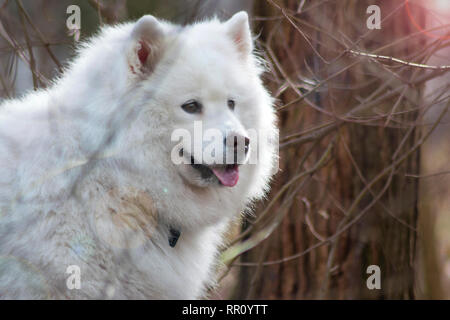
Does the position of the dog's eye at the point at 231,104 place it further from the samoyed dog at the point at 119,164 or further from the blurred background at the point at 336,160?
the blurred background at the point at 336,160

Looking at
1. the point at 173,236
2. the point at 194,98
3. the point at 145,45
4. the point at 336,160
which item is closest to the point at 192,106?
the point at 194,98

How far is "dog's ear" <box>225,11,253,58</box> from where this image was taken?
4000 mm

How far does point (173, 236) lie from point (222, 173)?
21.4 inches

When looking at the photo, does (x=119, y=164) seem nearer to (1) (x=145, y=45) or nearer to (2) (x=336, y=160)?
(1) (x=145, y=45)

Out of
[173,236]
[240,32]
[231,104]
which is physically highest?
[240,32]

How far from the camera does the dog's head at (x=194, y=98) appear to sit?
337 centimetres

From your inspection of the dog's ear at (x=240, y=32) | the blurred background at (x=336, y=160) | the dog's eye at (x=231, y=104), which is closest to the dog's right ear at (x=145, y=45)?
the dog's eye at (x=231, y=104)

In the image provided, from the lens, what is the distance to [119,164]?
3.37 metres

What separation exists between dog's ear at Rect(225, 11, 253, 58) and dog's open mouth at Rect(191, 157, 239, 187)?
99 centimetres

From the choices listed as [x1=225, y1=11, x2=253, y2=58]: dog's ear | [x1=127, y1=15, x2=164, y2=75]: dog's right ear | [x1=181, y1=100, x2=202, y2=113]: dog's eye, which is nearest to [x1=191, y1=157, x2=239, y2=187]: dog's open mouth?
[x1=181, y1=100, x2=202, y2=113]: dog's eye

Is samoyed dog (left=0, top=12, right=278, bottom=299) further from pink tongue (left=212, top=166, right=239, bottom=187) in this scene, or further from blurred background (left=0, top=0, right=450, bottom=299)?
blurred background (left=0, top=0, right=450, bottom=299)

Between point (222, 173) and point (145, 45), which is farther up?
point (145, 45)

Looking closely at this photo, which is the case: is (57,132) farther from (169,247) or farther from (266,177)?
(266,177)
